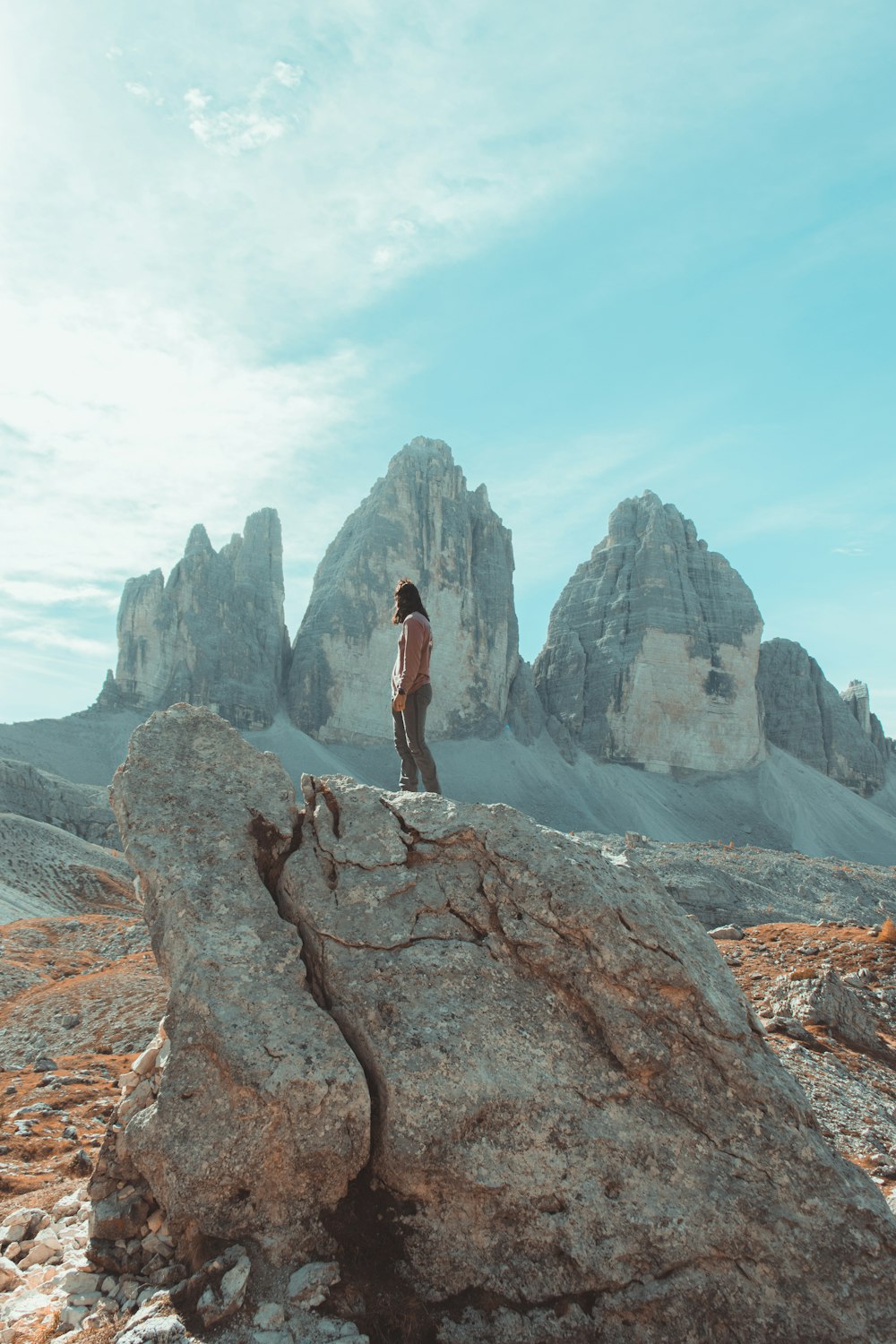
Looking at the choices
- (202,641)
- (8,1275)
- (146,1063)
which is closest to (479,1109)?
(146,1063)

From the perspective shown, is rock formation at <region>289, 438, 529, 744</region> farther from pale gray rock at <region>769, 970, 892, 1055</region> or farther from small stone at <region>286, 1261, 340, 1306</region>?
small stone at <region>286, 1261, 340, 1306</region>

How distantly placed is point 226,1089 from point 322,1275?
887mm

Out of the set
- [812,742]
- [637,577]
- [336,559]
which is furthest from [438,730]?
[812,742]

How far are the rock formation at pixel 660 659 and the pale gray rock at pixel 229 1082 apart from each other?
84.2 meters

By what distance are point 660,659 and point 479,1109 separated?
86.5 metres

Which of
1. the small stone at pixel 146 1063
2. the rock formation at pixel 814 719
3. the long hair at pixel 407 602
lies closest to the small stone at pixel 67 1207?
the small stone at pixel 146 1063

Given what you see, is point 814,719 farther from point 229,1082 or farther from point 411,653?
point 229,1082

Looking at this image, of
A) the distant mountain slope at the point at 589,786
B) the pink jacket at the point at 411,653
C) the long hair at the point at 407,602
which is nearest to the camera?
the pink jacket at the point at 411,653

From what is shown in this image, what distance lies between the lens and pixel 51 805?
45.2m

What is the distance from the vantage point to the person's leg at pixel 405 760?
7566mm

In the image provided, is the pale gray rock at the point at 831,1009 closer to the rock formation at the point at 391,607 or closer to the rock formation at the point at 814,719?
the rock formation at the point at 391,607

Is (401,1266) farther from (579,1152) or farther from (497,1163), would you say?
(579,1152)

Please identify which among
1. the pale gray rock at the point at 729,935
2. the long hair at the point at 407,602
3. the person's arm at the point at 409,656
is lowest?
the pale gray rock at the point at 729,935

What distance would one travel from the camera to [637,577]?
9350 centimetres
